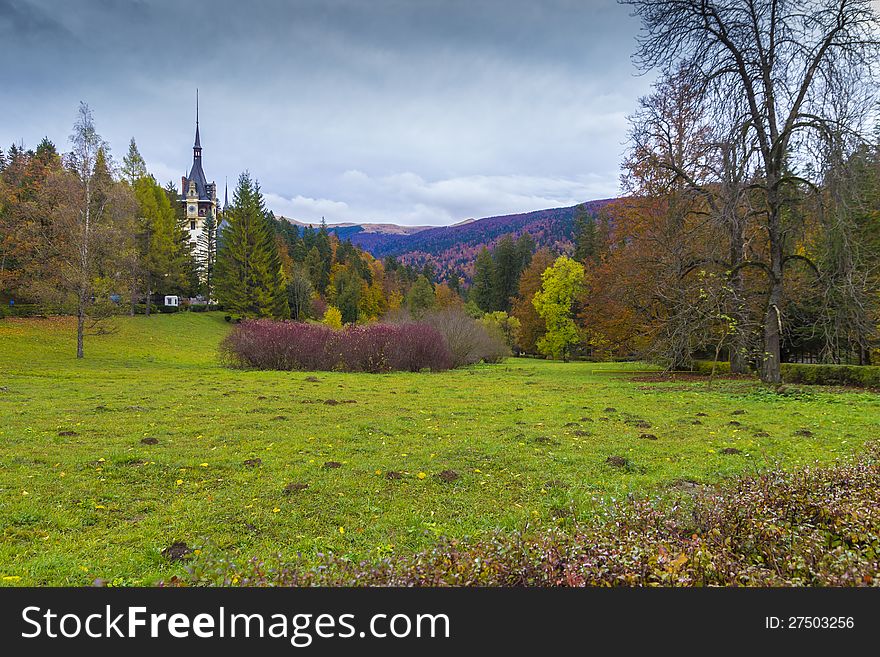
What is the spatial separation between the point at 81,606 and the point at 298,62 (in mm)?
12335

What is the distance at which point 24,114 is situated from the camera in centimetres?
1633

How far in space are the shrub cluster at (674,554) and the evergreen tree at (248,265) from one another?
41377 millimetres

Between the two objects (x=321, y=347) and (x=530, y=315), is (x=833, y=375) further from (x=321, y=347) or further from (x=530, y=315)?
(x=530, y=315)

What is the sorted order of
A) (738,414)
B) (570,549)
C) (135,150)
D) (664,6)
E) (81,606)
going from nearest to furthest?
(81,606) → (570,549) → (738,414) → (664,6) → (135,150)

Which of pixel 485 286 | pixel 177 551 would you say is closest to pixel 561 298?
pixel 485 286

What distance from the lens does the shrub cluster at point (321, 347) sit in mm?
20438

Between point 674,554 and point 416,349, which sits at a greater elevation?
point 416,349

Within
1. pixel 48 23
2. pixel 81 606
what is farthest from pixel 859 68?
pixel 48 23

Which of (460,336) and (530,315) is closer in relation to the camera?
(460,336)

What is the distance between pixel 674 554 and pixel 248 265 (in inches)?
1744

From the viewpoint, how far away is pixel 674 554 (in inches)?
92.8

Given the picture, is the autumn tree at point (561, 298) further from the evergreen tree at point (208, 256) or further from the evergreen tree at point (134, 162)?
the evergreen tree at point (134, 162)

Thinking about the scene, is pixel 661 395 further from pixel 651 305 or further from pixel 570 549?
pixel 570 549

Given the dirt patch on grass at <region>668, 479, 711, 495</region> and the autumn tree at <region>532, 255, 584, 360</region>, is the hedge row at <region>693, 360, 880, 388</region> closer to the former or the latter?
the dirt patch on grass at <region>668, 479, 711, 495</region>
